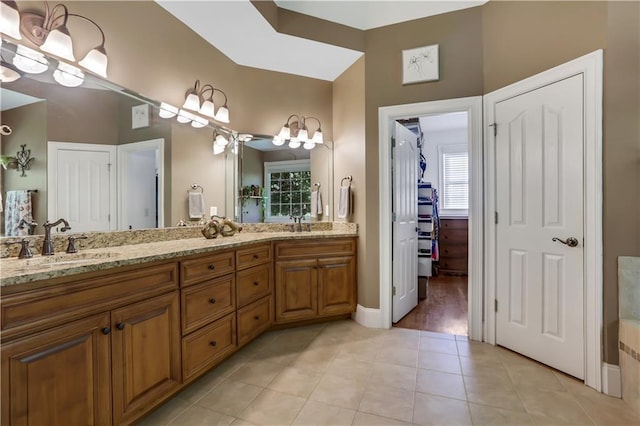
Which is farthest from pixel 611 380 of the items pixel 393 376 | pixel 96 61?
pixel 96 61

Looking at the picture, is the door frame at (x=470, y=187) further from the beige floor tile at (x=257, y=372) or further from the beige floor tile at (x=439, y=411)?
the beige floor tile at (x=257, y=372)

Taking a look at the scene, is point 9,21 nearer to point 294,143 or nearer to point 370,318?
point 294,143

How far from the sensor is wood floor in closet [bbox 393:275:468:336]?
2840 mm

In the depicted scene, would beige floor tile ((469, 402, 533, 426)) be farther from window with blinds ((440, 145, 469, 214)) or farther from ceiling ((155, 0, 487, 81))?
window with blinds ((440, 145, 469, 214))

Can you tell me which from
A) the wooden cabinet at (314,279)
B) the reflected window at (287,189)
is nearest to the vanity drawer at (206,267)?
the wooden cabinet at (314,279)

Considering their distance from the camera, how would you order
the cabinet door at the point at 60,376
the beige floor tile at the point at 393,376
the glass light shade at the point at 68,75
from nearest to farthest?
1. the cabinet door at the point at 60,376
2. the glass light shade at the point at 68,75
3. the beige floor tile at the point at 393,376

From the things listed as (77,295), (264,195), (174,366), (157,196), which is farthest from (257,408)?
(264,195)

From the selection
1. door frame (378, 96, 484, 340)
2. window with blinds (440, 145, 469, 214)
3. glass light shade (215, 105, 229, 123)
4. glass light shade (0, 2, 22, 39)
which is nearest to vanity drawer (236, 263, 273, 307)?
door frame (378, 96, 484, 340)

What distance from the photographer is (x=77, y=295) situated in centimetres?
120

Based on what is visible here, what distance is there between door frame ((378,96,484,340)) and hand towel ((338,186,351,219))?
347 millimetres

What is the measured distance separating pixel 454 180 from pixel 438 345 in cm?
382

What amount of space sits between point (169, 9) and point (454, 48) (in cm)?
233

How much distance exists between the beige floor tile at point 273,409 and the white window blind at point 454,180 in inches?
187

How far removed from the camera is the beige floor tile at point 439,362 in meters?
2.09
